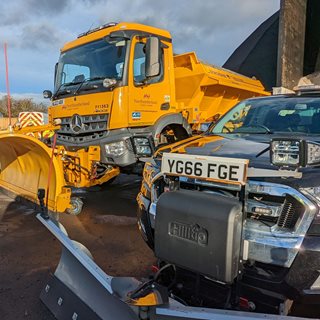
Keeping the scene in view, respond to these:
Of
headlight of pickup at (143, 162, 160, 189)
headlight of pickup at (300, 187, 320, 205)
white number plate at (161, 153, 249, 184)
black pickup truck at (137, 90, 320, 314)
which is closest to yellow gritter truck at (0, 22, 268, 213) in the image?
headlight of pickup at (143, 162, 160, 189)

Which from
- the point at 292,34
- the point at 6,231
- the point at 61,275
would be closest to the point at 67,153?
the point at 6,231

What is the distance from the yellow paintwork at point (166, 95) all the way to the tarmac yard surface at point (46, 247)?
5.13ft

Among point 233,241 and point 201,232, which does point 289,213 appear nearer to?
point 233,241

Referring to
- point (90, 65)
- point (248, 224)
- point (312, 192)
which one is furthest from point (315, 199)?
point (90, 65)

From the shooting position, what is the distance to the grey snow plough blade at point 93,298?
6.68ft

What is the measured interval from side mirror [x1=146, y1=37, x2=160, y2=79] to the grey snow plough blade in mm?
3374

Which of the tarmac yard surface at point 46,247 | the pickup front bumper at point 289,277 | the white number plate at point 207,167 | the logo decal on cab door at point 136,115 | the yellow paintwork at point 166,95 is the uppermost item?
the yellow paintwork at point 166,95

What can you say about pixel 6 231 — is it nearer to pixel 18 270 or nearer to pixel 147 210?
pixel 18 270

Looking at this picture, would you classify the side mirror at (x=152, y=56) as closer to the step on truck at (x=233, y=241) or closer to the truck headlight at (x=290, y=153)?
the step on truck at (x=233, y=241)

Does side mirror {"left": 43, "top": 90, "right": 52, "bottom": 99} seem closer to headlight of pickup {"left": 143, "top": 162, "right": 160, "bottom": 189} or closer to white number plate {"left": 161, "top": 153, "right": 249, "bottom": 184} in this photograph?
headlight of pickup {"left": 143, "top": 162, "right": 160, "bottom": 189}

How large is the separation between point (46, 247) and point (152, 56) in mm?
3206

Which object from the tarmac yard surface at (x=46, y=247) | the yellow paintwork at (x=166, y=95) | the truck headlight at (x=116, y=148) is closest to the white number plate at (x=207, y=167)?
the tarmac yard surface at (x=46, y=247)

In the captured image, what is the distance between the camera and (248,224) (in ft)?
7.52

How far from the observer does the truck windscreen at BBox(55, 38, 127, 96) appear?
5879 mm
